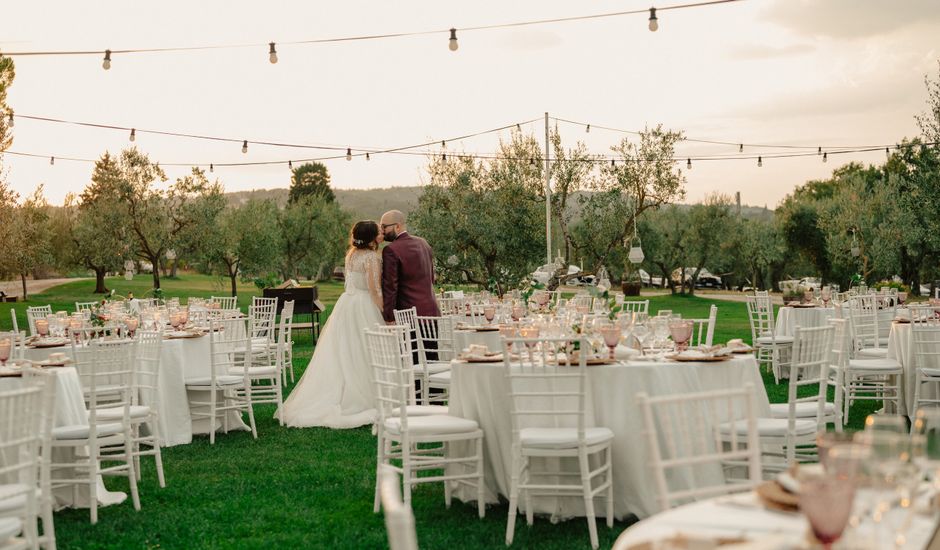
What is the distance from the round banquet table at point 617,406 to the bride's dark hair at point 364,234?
3.62m

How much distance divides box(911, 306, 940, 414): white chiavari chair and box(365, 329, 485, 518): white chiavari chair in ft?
13.9

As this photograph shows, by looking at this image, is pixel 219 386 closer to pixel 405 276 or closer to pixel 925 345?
pixel 405 276

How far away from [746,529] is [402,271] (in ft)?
23.2

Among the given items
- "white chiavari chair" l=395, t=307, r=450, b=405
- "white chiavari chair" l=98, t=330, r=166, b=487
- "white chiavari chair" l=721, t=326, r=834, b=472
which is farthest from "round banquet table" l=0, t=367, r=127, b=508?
"white chiavari chair" l=721, t=326, r=834, b=472

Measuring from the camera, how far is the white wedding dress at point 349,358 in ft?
29.5

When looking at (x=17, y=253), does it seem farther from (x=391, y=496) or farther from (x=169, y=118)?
(x=391, y=496)

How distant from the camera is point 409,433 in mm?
5301

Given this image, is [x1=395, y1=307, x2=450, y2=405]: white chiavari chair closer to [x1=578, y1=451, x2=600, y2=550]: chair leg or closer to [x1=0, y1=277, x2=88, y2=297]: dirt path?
[x1=578, y1=451, x2=600, y2=550]: chair leg

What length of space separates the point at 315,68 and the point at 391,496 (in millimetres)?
13993

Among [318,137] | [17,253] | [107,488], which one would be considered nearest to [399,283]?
[107,488]

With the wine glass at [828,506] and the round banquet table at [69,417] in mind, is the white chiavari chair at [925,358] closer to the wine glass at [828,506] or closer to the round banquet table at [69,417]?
the round banquet table at [69,417]

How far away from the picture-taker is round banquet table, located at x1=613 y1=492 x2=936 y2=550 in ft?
6.06

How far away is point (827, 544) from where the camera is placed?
1.77m

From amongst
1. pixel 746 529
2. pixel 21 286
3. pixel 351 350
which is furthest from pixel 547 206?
pixel 21 286
